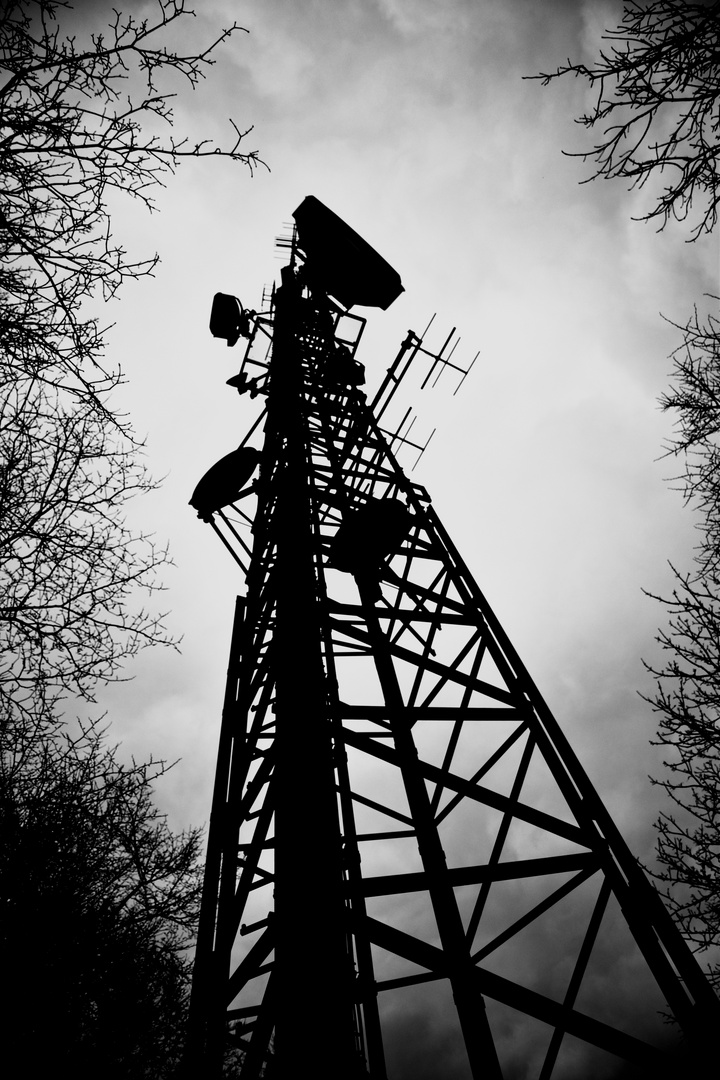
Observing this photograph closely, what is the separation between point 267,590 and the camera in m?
5.26

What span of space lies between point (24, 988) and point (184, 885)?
4.28 meters

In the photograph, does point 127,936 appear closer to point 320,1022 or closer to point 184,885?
point 184,885

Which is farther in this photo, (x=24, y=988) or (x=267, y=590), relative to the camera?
(x=24, y=988)

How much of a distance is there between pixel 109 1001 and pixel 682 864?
992 cm

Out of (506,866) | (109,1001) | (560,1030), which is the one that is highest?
(109,1001)

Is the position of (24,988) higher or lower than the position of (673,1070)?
higher

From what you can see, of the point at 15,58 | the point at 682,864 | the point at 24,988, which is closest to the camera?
the point at 15,58

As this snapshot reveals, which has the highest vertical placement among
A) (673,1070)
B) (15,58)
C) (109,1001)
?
(15,58)

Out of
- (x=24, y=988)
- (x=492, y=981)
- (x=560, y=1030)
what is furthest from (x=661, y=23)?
(x=24, y=988)

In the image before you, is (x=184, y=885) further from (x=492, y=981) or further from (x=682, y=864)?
(x=492, y=981)

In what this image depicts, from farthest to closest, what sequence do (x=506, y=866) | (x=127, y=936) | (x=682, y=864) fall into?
(x=127, y=936) < (x=682, y=864) < (x=506, y=866)

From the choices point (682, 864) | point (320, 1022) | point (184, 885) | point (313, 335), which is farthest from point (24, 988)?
point (313, 335)

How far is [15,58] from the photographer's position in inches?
118

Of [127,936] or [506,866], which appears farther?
[127,936]
